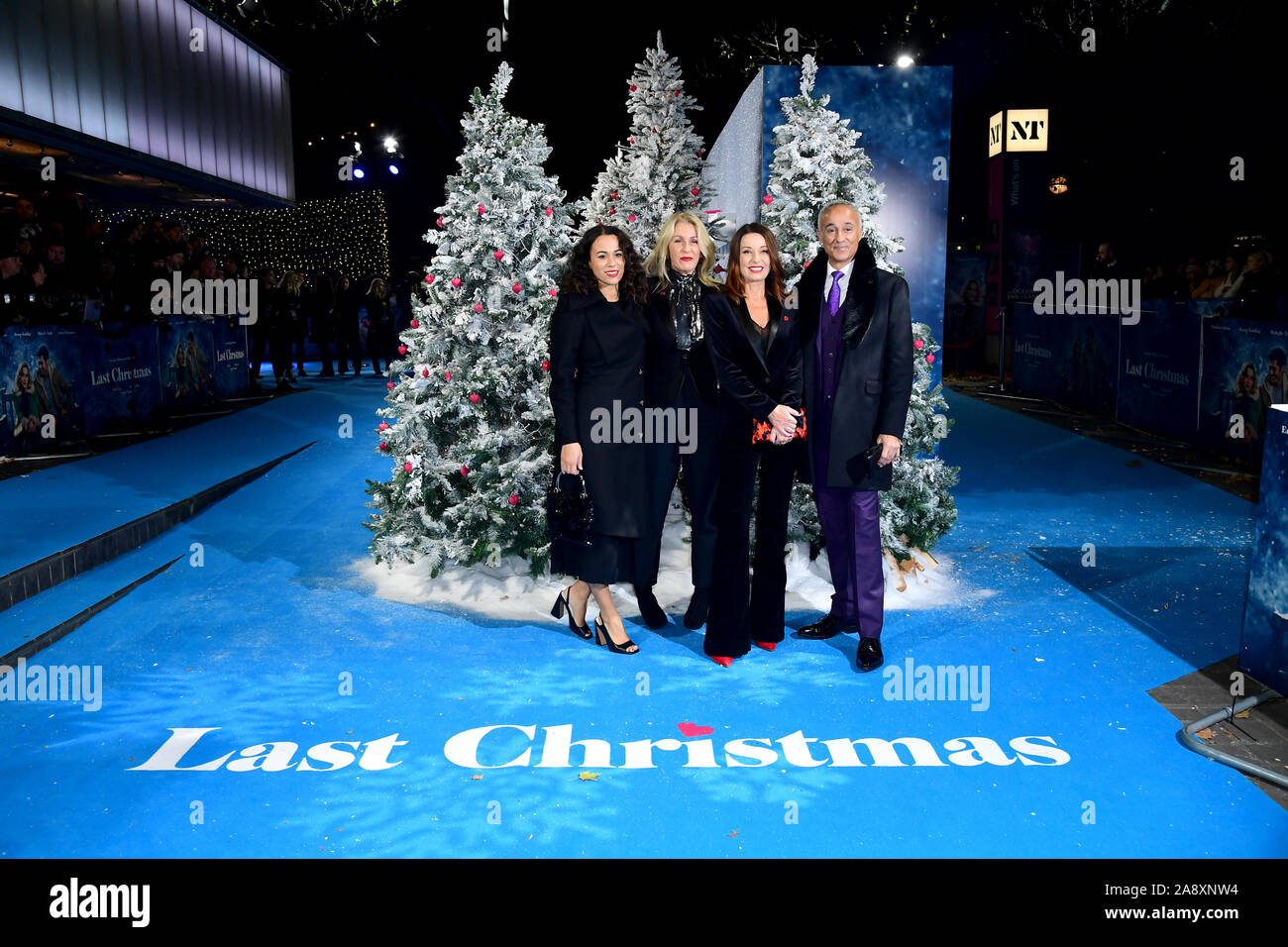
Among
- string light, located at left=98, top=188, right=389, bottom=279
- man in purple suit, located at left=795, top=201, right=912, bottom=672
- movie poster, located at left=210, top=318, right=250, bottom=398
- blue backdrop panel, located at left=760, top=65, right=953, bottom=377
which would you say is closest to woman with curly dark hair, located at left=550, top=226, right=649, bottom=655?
man in purple suit, located at left=795, top=201, right=912, bottom=672

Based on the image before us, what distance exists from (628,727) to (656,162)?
7.37 metres

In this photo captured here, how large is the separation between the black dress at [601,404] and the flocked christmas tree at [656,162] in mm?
4905

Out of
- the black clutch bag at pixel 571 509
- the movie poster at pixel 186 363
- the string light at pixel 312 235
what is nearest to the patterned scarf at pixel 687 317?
the black clutch bag at pixel 571 509

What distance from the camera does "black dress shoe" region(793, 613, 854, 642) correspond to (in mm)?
5352

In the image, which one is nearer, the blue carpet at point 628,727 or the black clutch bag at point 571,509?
the blue carpet at point 628,727

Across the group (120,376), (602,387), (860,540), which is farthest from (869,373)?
(120,376)

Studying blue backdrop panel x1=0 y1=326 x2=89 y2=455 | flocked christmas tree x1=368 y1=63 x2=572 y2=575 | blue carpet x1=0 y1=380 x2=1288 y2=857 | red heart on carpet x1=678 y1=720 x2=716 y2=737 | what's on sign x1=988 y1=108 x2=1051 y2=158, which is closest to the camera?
blue carpet x1=0 y1=380 x2=1288 y2=857

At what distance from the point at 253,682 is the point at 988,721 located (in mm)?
3251

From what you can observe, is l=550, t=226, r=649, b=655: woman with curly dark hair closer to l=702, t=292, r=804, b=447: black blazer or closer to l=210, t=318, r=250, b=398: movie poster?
l=702, t=292, r=804, b=447: black blazer

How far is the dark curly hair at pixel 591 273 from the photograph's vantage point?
16.4 feet

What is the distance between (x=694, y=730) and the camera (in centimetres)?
418

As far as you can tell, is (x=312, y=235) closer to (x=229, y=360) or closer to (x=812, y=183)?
(x=229, y=360)

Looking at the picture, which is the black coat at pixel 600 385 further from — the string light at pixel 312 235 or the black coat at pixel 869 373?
the string light at pixel 312 235

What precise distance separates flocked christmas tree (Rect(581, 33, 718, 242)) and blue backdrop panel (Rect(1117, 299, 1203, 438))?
5.73 metres
